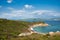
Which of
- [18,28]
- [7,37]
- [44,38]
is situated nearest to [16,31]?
[18,28]

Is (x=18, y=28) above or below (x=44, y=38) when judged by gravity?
above

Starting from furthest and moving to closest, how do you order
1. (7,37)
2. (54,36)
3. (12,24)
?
(12,24) < (7,37) < (54,36)

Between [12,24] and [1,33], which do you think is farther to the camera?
[12,24]

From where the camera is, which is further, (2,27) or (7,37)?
(2,27)

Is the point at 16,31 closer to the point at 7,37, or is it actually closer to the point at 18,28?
the point at 18,28

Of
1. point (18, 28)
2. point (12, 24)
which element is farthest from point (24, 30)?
point (12, 24)

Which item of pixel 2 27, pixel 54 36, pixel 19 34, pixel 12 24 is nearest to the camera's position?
pixel 54 36

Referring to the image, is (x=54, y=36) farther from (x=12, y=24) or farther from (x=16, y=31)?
(x=12, y=24)

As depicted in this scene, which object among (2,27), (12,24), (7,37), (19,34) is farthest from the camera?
(12,24)

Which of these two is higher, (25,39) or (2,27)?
(2,27)
